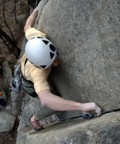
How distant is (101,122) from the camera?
3.73m

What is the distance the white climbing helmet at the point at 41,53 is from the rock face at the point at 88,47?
9.1 inches

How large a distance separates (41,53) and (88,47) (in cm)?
61

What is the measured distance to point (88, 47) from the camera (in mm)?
4422

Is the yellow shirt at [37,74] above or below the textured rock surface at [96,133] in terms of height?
below

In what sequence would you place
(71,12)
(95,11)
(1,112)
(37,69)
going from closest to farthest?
(95,11)
(71,12)
(37,69)
(1,112)

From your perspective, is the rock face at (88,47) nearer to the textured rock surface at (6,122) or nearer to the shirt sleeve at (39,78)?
the shirt sleeve at (39,78)

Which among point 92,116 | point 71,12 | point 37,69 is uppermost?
point 71,12

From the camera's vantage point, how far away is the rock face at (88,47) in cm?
411

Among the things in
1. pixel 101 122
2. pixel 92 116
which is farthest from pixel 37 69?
pixel 101 122

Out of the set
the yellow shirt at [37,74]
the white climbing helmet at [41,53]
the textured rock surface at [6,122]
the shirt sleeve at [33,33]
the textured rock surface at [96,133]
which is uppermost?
the white climbing helmet at [41,53]

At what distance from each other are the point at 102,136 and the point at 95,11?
4.55 ft

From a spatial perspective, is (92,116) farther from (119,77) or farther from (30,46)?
(30,46)

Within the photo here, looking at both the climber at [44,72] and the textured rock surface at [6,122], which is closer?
the climber at [44,72]

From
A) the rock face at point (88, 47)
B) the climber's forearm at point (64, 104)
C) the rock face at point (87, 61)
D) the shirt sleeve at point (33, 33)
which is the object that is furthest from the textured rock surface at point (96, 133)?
the shirt sleeve at point (33, 33)
